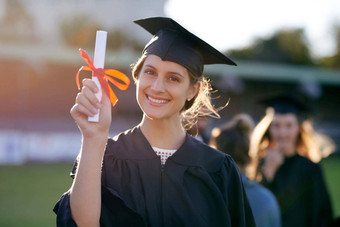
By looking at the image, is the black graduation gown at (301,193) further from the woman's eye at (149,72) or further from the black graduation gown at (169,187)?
the woman's eye at (149,72)

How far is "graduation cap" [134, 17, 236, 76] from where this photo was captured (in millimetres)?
2647

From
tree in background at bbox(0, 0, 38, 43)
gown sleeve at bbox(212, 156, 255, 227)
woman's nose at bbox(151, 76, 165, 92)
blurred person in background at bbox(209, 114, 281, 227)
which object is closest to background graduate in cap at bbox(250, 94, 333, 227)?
blurred person in background at bbox(209, 114, 281, 227)

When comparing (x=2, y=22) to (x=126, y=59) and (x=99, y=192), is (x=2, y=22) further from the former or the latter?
(x=99, y=192)

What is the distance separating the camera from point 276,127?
5.61m

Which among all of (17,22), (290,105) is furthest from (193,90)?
(17,22)

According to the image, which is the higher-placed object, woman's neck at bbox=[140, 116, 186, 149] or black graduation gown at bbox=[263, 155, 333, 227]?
woman's neck at bbox=[140, 116, 186, 149]

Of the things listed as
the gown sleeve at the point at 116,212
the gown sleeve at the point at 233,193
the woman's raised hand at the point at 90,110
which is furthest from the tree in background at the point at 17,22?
the woman's raised hand at the point at 90,110

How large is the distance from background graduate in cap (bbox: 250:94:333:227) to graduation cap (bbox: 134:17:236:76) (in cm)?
215

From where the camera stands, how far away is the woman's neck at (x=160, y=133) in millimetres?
2682

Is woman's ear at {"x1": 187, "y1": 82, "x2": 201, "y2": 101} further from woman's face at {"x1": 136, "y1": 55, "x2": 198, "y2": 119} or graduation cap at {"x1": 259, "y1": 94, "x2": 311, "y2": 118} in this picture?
graduation cap at {"x1": 259, "y1": 94, "x2": 311, "y2": 118}

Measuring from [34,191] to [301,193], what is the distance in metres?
8.02

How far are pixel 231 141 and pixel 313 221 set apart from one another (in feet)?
5.31

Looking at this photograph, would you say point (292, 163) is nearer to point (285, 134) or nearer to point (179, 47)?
point (285, 134)

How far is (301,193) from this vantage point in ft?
16.9
